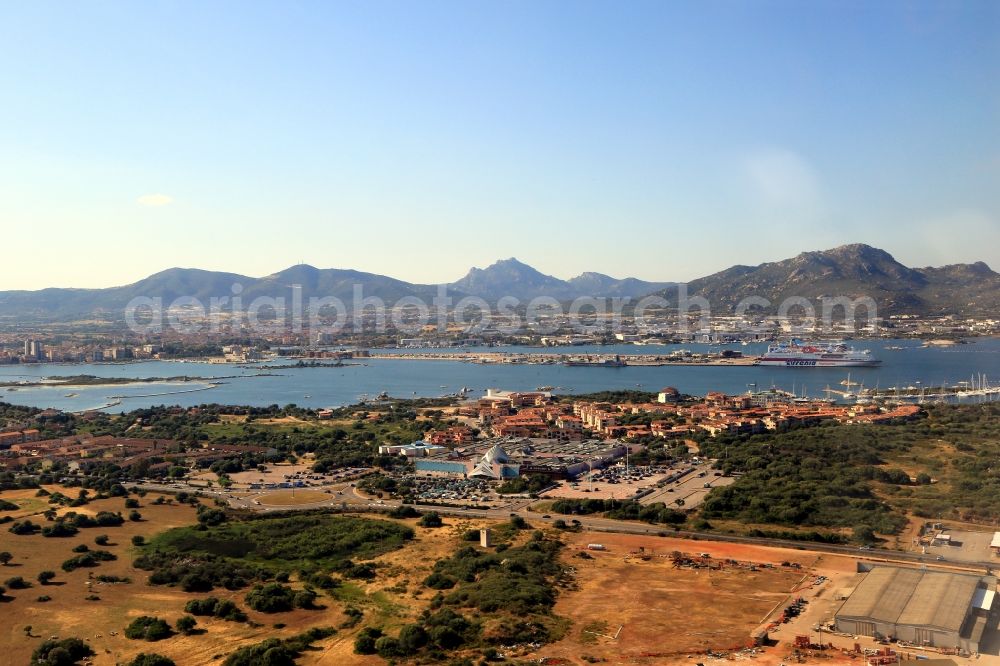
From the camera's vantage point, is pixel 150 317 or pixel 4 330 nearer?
pixel 4 330

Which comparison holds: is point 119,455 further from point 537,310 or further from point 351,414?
point 537,310

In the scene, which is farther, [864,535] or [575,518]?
[575,518]

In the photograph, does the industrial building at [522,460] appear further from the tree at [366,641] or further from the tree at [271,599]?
the tree at [366,641]

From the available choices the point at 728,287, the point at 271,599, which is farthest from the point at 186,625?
the point at 728,287

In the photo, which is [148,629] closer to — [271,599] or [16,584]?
[271,599]

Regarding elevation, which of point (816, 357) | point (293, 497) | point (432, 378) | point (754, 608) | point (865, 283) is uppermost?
point (865, 283)

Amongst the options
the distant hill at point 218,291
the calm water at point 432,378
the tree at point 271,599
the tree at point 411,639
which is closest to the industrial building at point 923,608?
the tree at point 411,639

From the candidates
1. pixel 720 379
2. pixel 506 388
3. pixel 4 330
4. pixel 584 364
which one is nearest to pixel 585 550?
pixel 506 388
